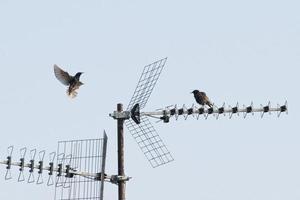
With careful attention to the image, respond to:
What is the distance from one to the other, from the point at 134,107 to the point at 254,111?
2.99m

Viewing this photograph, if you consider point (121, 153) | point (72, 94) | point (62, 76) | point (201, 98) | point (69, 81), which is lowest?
point (121, 153)

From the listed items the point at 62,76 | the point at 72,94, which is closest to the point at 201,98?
the point at 72,94

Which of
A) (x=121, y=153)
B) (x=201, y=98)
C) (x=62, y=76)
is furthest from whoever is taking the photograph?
(x=201, y=98)

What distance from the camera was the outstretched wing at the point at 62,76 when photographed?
15703mm

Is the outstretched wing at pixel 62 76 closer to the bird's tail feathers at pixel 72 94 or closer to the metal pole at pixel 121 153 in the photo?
the bird's tail feathers at pixel 72 94

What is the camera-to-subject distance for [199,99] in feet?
62.0

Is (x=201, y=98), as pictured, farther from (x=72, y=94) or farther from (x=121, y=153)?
(x=121, y=153)

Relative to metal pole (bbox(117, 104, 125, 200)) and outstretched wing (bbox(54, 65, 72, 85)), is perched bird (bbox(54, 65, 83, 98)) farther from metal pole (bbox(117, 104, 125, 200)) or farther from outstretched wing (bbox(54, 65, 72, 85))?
metal pole (bbox(117, 104, 125, 200))

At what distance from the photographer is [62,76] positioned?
15.9 metres

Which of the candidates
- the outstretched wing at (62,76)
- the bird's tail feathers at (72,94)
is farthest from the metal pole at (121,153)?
the outstretched wing at (62,76)

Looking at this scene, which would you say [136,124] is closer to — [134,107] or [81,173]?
[134,107]

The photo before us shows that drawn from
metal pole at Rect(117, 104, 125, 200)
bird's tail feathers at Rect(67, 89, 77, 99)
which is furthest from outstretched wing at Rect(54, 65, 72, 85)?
metal pole at Rect(117, 104, 125, 200)

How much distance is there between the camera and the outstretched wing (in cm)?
1570

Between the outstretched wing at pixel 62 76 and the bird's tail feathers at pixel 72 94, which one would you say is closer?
the outstretched wing at pixel 62 76
